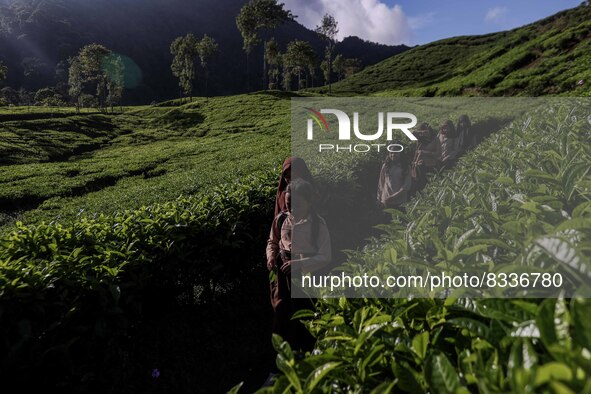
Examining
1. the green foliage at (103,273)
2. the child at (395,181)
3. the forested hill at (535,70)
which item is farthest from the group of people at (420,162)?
the forested hill at (535,70)

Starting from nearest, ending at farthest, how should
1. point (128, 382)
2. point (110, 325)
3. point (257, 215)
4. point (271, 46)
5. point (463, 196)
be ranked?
point (463, 196)
point (110, 325)
point (128, 382)
point (257, 215)
point (271, 46)

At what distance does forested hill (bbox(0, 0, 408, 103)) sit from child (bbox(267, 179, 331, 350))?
123 m

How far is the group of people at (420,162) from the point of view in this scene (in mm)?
5602

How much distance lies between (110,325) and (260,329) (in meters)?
2.11

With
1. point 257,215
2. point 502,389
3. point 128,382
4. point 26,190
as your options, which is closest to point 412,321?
point 502,389

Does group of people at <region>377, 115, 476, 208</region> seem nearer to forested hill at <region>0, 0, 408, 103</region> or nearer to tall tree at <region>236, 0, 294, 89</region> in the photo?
tall tree at <region>236, 0, 294, 89</region>

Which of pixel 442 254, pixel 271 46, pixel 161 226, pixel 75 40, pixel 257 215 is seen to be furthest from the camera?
pixel 75 40

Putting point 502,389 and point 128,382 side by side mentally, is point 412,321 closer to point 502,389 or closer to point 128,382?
point 502,389

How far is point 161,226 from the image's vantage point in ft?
15.1

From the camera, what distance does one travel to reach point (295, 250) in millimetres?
3607

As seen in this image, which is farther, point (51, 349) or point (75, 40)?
point (75, 40)

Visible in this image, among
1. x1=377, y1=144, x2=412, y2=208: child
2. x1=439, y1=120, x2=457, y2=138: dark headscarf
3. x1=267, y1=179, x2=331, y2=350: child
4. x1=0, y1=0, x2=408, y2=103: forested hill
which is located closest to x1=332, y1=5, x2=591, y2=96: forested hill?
x1=439, y1=120, x2=457, y2=138: dark headscarf

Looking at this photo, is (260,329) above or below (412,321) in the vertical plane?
below

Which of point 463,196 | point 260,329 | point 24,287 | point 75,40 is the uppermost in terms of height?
point 75,40
